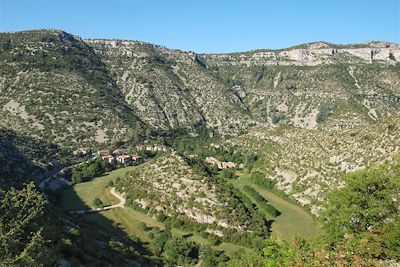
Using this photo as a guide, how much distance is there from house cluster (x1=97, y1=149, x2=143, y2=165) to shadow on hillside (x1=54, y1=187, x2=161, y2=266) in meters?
23.7

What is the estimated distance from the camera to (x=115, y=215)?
70000mm

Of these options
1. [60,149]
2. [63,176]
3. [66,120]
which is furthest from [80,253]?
[66,120]

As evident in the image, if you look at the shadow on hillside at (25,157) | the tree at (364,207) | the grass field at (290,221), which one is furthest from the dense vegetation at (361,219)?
the shadow on hillside at (25,157)

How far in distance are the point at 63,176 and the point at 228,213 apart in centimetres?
4010

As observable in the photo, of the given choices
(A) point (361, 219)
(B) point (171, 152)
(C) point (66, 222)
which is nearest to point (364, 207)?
(A) point (361, 219)

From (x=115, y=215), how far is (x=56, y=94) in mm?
75703

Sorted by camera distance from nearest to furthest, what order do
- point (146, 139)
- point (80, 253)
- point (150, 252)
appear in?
point (80, 253)
point (150, 252)
point (146, 139)

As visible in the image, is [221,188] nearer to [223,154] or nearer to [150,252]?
[150,252]

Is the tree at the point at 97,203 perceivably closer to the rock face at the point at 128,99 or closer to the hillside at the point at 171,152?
the hillside at the point at 171,152

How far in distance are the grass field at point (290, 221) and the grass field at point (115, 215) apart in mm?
8187

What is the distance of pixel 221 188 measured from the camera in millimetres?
76188

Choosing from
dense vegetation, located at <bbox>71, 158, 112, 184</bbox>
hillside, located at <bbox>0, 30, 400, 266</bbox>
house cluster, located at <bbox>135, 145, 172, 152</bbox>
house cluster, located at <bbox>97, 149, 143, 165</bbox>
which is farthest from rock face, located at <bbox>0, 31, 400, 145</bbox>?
dense vegetation, located at <bbox>71, 158, 112, 184</bbox>

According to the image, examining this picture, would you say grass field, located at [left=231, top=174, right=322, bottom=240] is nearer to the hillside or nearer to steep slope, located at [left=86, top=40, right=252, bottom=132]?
the hillside

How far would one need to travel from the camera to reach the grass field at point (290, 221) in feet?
204
